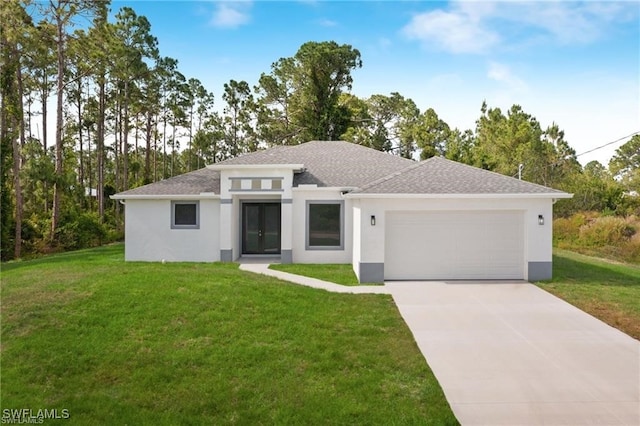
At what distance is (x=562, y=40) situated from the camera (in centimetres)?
1327

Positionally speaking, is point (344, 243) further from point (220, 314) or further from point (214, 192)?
point (220, 314)

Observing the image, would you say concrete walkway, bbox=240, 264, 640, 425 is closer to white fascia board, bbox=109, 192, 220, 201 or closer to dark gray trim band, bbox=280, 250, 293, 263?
dark gray trim band, bbox=280, 250, 293, 263

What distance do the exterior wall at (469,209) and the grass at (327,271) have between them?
2.01 ft

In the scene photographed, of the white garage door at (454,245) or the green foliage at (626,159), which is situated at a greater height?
the green foliage at (626,159)

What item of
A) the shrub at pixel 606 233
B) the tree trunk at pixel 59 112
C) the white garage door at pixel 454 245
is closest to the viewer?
the white garage door at pixel 454 245

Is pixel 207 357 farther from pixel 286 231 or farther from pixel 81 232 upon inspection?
pixel 81 232

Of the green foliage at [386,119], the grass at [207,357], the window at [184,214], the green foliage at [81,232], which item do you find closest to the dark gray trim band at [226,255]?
the window at [184,214]

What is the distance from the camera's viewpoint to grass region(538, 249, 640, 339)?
792 centimetres

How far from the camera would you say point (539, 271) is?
443 inches

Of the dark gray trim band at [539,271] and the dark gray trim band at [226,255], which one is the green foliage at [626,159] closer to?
the dark gray trim band at [539,271]

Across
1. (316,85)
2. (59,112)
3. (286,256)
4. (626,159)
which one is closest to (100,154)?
(59,112)

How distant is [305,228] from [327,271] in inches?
99.7

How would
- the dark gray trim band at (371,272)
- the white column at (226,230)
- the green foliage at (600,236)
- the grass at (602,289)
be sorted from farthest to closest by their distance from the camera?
the green foliage at (600,236) < the white column at (226,230) < the dark gray trim band at (371,272) < the grass at (602,289)

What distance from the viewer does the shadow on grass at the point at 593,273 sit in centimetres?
1122
